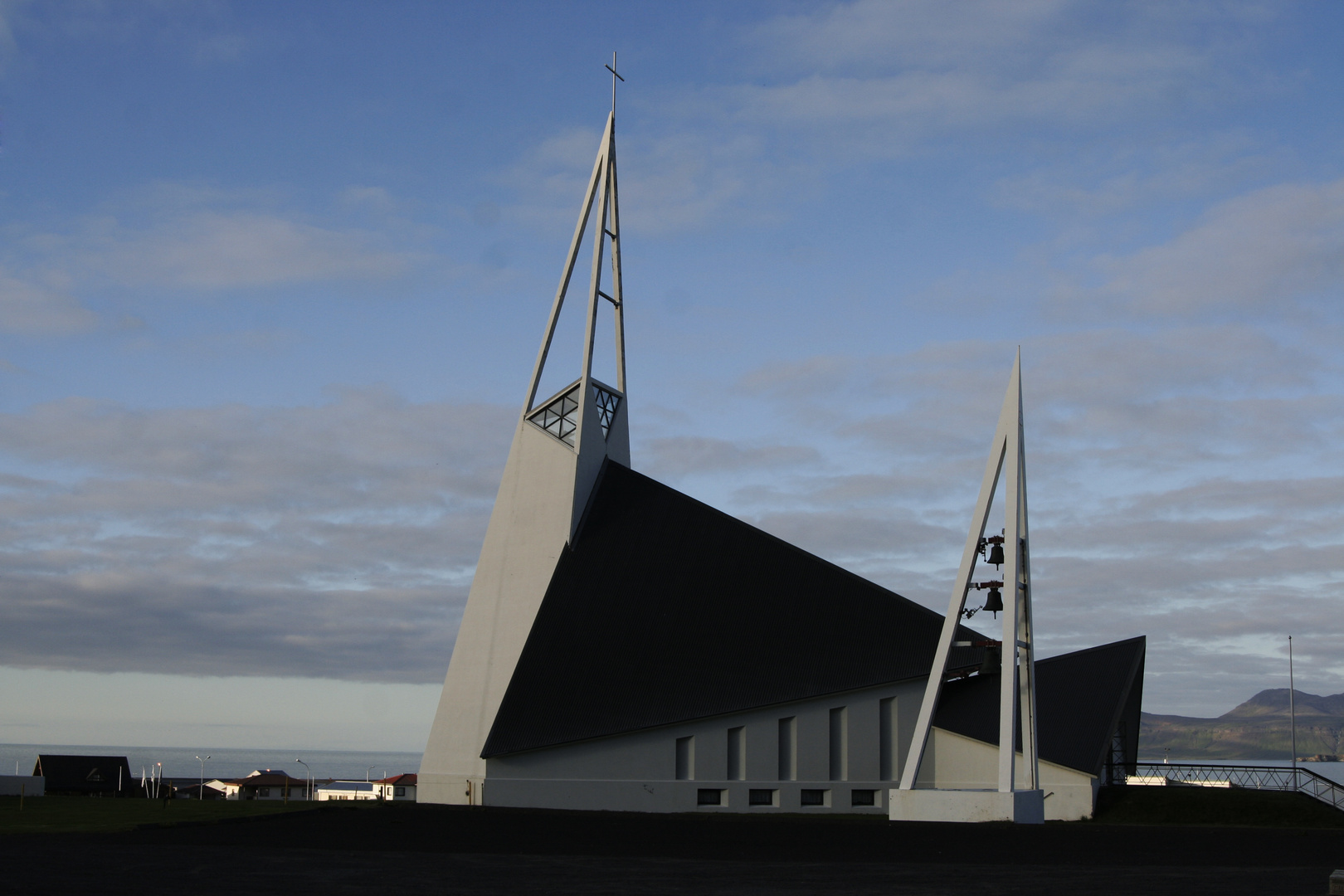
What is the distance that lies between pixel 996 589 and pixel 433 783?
54.1 ft

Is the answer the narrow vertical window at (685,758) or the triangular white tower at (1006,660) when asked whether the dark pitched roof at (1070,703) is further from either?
the narrow vertical window at (685,758)

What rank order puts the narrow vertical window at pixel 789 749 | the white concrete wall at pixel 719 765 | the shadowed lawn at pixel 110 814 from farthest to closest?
the narrow vertical window at pixel 789 749 < the white concrete wall at pixel 719 765 < the shadowed lawn at pixel 110 814

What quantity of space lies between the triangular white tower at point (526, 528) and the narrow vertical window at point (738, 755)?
6564 mm

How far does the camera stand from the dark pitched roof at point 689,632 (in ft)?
106

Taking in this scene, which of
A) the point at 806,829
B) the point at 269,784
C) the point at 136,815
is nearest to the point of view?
the point at 806,829

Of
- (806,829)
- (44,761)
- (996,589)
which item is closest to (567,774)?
(806,829)

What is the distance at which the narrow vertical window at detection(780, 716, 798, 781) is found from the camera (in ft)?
108

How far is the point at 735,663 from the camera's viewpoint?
33.2m

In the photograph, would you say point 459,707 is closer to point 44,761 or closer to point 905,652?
point 905,652

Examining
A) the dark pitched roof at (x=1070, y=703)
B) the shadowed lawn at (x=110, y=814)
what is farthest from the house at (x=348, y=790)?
the dark pitched roof at (x=1070, y=703)

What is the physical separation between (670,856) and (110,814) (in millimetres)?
16092

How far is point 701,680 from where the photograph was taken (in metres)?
32.9

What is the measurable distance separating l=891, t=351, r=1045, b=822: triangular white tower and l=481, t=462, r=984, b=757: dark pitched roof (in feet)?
19.9

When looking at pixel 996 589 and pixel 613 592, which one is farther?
pixel 613 592
